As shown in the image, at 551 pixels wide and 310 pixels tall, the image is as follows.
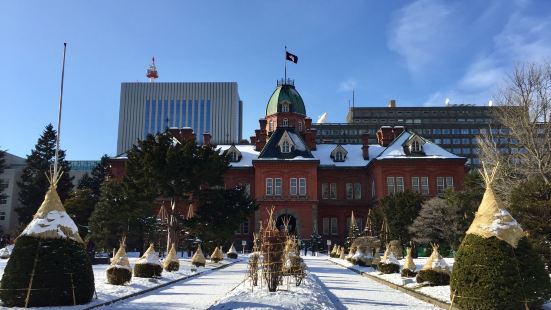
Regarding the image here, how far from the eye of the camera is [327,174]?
57188 mm

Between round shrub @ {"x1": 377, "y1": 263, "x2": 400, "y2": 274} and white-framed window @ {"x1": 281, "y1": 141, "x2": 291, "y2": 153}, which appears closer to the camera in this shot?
round shrub @ {"x1": 377, "y1": 263, "x2": 400, "y2": 274}

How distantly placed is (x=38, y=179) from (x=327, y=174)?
3505cm

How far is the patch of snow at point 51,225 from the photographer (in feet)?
35.8

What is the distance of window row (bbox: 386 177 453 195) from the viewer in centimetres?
5131

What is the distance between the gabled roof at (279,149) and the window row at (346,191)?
5900mm

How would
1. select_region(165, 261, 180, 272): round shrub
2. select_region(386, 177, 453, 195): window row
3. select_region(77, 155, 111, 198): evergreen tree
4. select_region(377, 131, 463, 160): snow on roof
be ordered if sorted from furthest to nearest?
select_region(77, 155, 111, 198): evergreen tree, select_region(377, 131, 463, 160): snow on roof, select_region(386, 177, 453, 195): window row, select_region(165, 261, 180, 272): round shrub

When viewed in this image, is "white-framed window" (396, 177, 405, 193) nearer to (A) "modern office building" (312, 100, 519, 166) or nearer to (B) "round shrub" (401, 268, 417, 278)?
(B) "round shrub" (401, 268, 417, 278)

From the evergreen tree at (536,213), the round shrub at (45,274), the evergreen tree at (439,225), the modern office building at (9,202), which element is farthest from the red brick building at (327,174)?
the round shrub at (45,274)

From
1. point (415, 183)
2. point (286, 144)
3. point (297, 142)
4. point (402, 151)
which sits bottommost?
point (415, 183)

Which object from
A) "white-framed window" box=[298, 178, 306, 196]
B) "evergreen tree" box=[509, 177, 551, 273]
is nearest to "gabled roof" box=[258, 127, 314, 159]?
"white-framed window" box=[298, 178, 306, 196]

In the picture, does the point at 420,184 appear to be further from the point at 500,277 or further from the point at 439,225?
the point at 500,277

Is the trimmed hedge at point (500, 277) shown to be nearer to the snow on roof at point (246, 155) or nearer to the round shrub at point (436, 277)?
the round shrub at point (436, 277)

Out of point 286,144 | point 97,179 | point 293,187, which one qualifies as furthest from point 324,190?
point 97,179

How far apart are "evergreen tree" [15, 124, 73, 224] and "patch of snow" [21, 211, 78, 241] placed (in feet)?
136
